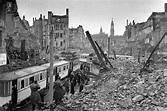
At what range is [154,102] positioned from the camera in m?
6.31

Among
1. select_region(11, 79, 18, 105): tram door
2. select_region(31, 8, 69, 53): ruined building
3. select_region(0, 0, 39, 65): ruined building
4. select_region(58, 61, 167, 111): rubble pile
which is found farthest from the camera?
select_region(31, 8, 69, 53): ruined building

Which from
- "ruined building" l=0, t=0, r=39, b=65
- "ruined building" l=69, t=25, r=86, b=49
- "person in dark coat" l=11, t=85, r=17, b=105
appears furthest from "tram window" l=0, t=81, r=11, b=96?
"ruined building" l=69, t=25, r=86, b=49

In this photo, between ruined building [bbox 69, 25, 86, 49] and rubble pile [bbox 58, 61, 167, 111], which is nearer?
rubble pile [bbox 58, 61, 167, 111]

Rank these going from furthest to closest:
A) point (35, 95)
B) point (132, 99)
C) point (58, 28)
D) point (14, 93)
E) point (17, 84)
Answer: point (58, 28) < point (17, 84) < point (14, 93) < point (35, 95) < point (132, 99)

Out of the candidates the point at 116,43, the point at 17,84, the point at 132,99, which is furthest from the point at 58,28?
the point at 132,99

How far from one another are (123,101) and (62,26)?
5255cm

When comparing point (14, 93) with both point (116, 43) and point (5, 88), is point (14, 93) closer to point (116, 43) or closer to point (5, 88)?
point (5, 88)

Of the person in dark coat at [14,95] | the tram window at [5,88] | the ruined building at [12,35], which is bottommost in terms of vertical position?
the person in dark coat at [14,95]

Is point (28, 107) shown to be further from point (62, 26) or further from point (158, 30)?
point (62, 26)

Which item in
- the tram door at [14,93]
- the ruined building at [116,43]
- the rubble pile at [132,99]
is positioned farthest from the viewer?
the ruined building at [116,43]

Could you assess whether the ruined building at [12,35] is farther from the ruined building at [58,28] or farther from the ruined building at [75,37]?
the ruined building at [75,37]

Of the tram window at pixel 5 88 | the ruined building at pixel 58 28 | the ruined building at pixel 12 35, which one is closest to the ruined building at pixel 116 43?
the ruined building at pixel 58 28

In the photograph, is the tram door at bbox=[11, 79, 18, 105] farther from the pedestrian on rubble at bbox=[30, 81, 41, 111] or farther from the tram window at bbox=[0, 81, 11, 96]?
the pedestrian on rubble at bbox=[30, 81, 41, 111]

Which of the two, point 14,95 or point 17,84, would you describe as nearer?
point 14,95
